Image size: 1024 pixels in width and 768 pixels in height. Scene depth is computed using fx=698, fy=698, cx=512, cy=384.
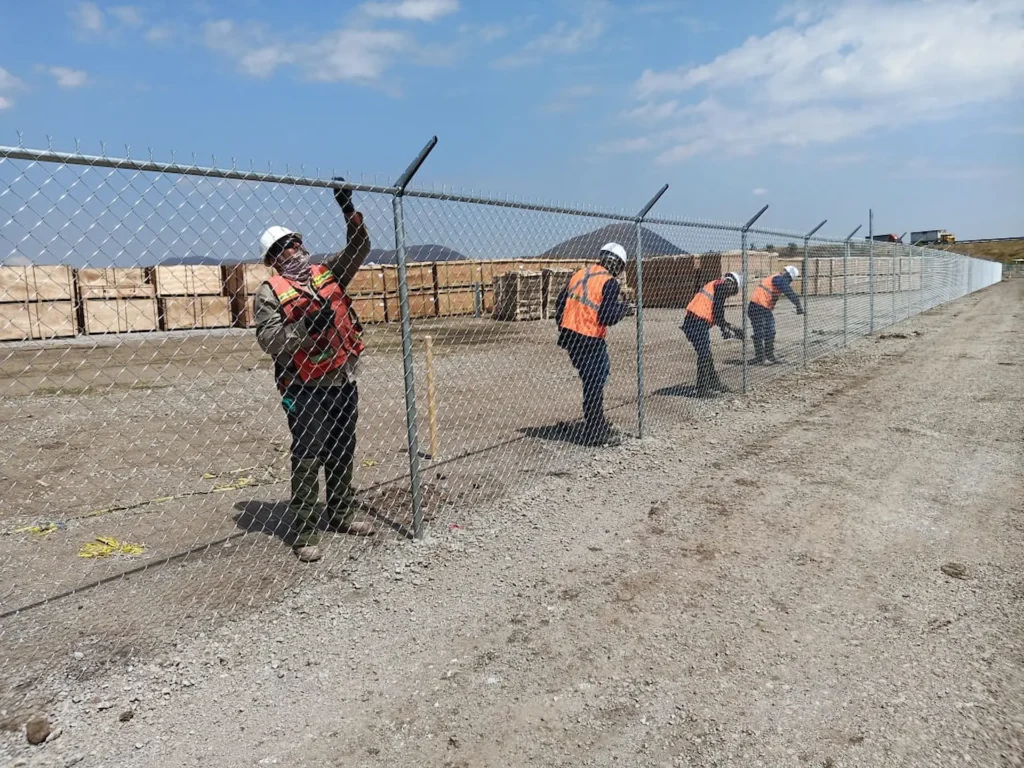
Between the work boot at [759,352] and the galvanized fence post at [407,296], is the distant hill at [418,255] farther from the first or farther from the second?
the work boot at [759,352]

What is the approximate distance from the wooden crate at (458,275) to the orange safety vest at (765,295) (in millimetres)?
11804

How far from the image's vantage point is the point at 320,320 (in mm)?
3877

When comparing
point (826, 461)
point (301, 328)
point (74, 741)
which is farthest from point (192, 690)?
point (826, 461)

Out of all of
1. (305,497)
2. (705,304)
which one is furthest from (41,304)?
(305,497)

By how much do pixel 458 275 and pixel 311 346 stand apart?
18477mm

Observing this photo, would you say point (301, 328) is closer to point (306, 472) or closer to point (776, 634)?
point (306, 472)

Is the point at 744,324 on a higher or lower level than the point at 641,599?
higher

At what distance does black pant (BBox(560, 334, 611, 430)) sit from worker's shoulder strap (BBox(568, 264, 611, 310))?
1.00 ft

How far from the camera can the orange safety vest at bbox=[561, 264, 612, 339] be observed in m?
6.20

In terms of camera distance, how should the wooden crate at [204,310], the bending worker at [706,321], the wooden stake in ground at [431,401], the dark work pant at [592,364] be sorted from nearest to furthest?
the wooden stake in ground at [431,401] < the dark work pant at [592,364] < the bending worker at [706,321] < the wooden crate at [204,310]

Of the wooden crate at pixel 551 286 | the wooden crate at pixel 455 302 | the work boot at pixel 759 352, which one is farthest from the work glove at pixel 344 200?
the wooden crate at pixel 455 302

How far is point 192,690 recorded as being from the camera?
9.51 ft

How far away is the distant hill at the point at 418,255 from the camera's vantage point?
156 inches

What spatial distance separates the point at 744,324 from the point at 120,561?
7022mm
